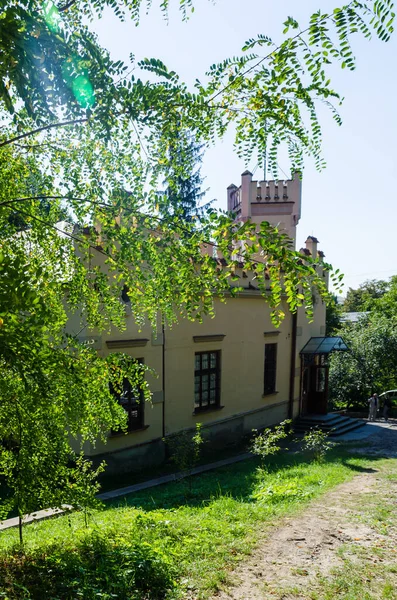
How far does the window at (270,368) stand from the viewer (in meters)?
17.8

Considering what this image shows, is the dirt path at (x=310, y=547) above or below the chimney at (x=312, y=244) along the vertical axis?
below

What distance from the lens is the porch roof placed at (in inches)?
747

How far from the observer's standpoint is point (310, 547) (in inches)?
232

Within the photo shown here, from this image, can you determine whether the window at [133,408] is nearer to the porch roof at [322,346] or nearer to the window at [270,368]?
the window at [270,368]

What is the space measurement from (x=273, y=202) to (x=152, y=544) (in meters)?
17.2

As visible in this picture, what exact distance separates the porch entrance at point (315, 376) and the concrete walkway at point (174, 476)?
1894 millimetres

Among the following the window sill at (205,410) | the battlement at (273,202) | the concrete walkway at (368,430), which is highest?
the battlement at (273,202)

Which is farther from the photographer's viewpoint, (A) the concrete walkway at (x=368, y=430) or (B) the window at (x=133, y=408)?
(A) the concrete walkway at (x=368, y=430)

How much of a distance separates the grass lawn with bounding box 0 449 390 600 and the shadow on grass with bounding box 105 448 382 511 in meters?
0.05

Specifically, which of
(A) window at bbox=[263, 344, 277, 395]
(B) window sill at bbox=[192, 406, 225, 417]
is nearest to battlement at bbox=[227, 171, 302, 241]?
(A) window at bbox=[263, 344, 277, 395]

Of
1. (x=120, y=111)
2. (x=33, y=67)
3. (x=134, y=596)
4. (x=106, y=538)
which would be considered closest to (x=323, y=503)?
(x=106, y=538)

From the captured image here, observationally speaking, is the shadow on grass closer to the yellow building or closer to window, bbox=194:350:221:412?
the yellow building

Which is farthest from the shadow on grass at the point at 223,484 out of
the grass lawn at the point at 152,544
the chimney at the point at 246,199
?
the chimney at the point at 246,199

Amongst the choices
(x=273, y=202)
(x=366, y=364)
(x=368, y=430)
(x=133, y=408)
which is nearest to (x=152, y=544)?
(x=133, y=408)
